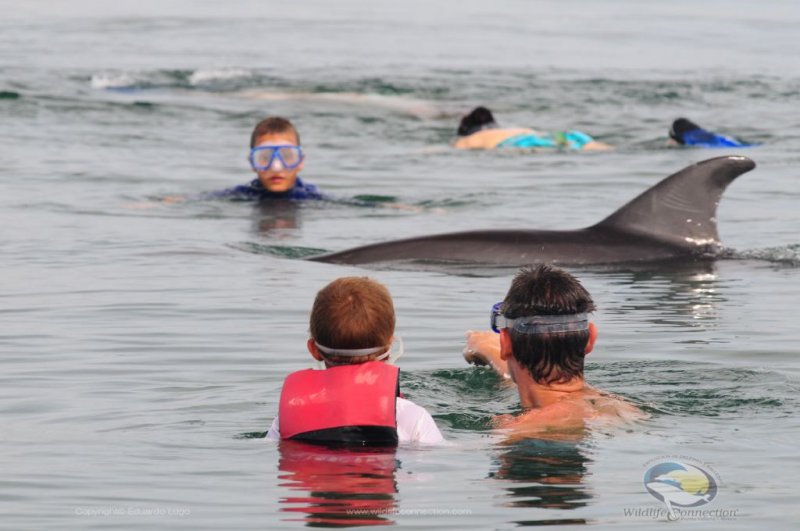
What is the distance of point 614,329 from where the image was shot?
10570 mm

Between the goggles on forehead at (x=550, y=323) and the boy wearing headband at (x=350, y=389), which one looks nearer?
the boy wearing headband at (x=350, y=389)

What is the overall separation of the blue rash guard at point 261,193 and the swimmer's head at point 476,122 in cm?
644

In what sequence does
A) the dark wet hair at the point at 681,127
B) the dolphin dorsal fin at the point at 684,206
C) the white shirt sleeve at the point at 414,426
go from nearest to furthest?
the white shirt sleeve at the point at 414,426 < the dolphin dorsal fin at the point at 684,206 < the dark wet hair at the point at 681,127

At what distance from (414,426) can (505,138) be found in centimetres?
1610

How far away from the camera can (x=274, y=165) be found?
16.7m

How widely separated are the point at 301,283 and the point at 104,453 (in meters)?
5.31

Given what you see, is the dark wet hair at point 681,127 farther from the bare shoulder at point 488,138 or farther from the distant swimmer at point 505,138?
the bare shoulder at point 488,138

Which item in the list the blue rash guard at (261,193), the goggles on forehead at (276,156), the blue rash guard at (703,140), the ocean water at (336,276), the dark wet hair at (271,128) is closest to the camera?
the ocean water at (336,276)

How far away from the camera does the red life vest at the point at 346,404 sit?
22.9 feet

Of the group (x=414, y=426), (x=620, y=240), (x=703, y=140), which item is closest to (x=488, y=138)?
(x=703, y=140)

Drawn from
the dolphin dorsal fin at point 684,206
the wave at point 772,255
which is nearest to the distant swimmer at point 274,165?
the dolphin dorsal fin at point 684,206

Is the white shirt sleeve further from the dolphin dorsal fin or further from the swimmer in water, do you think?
the dolphin dorsal fin

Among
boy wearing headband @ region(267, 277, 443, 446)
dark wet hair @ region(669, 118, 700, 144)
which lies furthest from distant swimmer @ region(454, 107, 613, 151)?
boy wearing headband @ region(267, 277, 443, 446)

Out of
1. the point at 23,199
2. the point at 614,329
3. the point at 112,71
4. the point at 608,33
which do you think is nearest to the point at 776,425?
the point at 614,329
